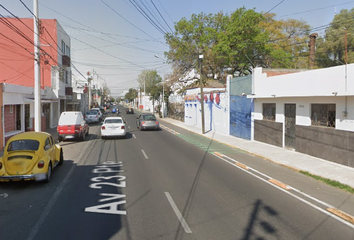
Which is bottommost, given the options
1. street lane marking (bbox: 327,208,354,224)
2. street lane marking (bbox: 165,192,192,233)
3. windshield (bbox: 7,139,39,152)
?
street lane marking (bbox: 327,208,354,224)

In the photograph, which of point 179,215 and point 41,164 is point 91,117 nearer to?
point 41,164

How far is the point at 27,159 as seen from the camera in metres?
8.32

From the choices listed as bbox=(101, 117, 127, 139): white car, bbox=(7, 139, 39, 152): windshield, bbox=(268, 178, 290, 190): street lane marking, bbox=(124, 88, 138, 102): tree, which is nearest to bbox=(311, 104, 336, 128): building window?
bbox=(268, 178, 290, 190): street lane marking

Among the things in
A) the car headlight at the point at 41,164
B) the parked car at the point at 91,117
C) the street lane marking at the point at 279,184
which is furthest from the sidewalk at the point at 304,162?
the parked car at the point at 91,117

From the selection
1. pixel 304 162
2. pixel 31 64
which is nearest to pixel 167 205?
pixel 304 162

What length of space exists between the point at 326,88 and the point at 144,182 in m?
8.53

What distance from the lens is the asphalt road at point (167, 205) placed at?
524 cm

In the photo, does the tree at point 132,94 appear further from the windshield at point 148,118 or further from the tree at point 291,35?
the windshield at point 148,118

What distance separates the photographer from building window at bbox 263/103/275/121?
17.0 meters

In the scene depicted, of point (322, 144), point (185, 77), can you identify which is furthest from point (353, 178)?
point (185, 77)

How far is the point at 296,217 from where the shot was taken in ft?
20.0

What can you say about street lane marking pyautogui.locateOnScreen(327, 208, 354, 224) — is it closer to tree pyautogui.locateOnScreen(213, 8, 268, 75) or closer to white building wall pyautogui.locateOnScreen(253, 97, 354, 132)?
white building wall pyautogui.locateOnScreen(253, 97, 354, 132)

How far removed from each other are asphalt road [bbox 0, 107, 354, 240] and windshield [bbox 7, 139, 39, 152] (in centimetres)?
105

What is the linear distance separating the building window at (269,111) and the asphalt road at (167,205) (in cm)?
637
